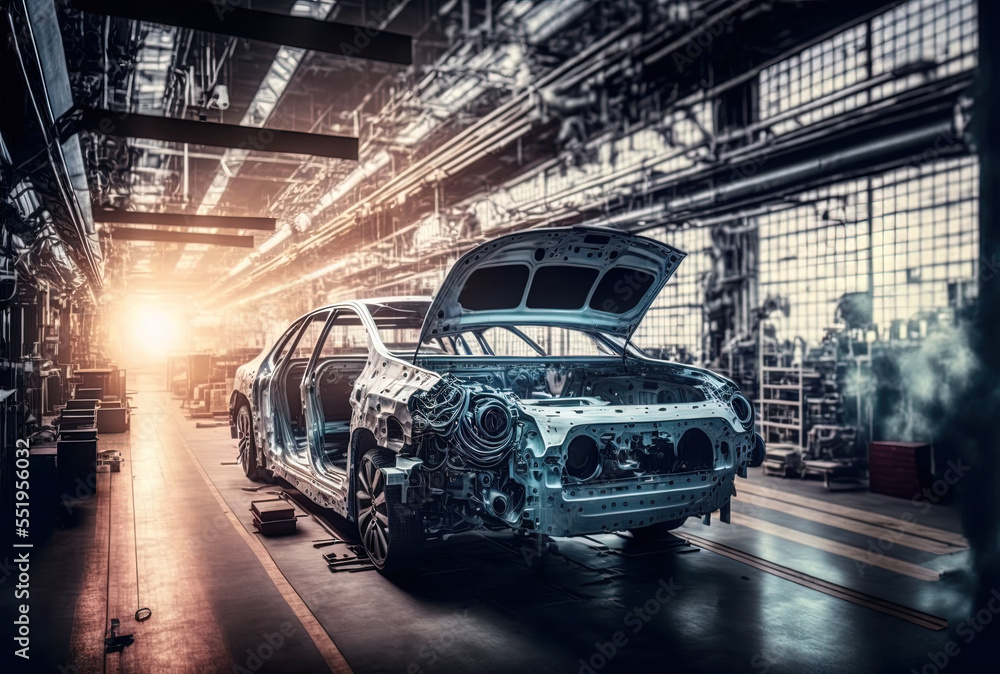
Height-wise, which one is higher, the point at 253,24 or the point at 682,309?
the point at 253,24

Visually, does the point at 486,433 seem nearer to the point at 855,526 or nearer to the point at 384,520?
the point at 384,520

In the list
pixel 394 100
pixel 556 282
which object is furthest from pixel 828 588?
pixel 394 100

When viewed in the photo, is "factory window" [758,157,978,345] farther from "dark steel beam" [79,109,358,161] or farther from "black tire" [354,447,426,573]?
"black tire" [354,447,426,573]

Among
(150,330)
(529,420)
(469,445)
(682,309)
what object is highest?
(150,330)

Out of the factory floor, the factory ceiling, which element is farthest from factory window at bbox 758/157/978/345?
the factory floor

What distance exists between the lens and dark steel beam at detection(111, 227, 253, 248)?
33.9ft

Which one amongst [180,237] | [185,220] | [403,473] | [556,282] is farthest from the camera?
[180,237]

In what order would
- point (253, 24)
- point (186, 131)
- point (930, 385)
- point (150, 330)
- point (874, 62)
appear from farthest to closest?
1. point (150, 330)
2. point (874, 62)
3. point (930, 385)
4. point (186, 131)
5. point (253, 24)

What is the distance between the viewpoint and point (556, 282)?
4.83 m

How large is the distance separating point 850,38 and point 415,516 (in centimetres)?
846

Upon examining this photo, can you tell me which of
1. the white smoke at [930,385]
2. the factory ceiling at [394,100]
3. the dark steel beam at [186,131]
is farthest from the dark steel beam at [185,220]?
the white smoke at [930,385]

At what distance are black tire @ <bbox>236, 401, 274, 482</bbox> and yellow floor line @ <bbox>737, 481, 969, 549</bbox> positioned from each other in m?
4.86

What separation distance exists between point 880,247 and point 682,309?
14.1 ft

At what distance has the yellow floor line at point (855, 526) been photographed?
202 inches
